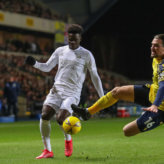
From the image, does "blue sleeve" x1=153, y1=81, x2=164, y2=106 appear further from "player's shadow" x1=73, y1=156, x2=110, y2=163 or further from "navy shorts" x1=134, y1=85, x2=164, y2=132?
"player's shadow" x1=73, y1=156, x2=110, y2=163

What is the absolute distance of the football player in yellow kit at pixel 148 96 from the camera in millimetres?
6250

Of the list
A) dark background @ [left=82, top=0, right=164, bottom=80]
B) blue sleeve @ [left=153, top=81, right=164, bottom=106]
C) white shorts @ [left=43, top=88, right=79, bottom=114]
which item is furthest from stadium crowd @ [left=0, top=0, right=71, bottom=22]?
blue sleeve @ [left=153, top=81, right=164, bottom=106]

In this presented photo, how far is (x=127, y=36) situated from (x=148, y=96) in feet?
128

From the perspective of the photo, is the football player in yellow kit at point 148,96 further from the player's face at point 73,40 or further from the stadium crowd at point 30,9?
the stadium crowd at point 30,9

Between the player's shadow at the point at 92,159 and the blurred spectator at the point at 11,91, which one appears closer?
the player's shadow at the point at 92,159

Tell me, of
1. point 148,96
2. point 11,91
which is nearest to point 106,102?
point 148,96

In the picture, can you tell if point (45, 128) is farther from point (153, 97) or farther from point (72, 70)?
point (153, 97)

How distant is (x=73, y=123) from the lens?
6.88 meters

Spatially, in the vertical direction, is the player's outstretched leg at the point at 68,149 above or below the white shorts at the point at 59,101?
below

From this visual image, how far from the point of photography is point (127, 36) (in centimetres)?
4522

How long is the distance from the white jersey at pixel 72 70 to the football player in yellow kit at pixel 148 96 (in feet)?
3.06

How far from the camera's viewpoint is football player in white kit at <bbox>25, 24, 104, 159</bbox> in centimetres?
758

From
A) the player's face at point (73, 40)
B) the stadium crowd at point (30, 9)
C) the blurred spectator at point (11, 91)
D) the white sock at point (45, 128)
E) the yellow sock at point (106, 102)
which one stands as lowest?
the blurred spectator at point (11, 91)

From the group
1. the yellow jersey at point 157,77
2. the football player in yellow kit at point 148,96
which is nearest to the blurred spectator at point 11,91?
the football player in yellow kit at point 148,96
